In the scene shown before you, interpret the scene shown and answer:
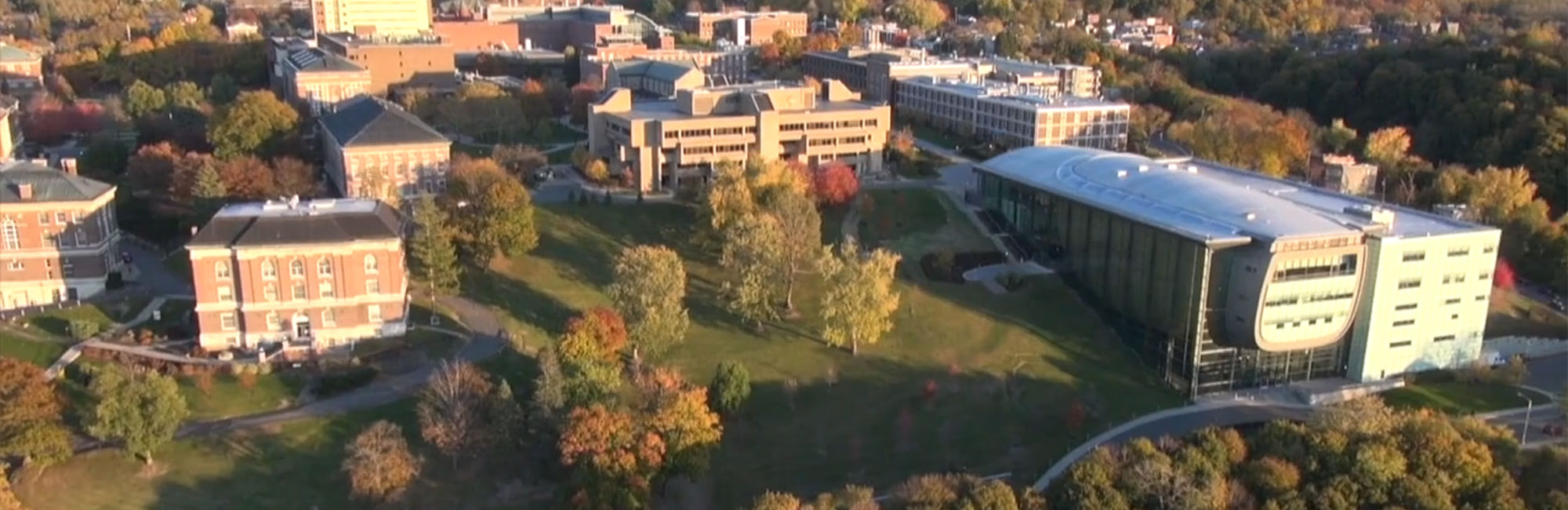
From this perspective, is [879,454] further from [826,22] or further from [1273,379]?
[826,22]

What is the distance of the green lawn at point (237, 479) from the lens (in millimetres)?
32375

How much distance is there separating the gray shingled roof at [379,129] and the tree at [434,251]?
25.0 feet

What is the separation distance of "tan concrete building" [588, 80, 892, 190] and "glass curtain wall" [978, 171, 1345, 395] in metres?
14.1

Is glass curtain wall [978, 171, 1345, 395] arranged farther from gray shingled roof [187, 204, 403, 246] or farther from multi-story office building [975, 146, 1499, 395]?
gray shingled roof [187, 204, 403, 246]

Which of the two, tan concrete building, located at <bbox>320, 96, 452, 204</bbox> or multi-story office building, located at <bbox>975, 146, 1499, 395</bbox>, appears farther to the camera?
tan concrete building, located at <bbox>320, 96, 452, 204</bbox>

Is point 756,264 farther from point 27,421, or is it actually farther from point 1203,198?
point 27,421

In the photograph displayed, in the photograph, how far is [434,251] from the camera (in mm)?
42188

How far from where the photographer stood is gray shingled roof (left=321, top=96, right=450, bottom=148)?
50531 millimetres

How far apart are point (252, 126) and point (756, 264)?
28096mm

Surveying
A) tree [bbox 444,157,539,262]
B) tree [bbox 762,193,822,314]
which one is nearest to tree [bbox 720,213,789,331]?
tree [bbox 762,193,822,314]

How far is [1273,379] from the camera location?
40.9 metres

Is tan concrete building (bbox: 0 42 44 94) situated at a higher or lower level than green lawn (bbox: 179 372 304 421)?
higher

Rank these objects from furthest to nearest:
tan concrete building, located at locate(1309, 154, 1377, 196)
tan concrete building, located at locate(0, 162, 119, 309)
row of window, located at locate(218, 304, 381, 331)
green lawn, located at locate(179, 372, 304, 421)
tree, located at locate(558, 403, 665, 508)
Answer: tan concrete building, located at locate(1309, 154, 1377, 196) → tan concrete building, located at locate(0, 162, 119, 309) → row of window, located at locate(218, 304, 381, 331) → green lawn, located at locate(179, 372, 304, 421) → tree, located at locate(558, 403, 665, 508)

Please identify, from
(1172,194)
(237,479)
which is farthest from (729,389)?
(1172,194)
